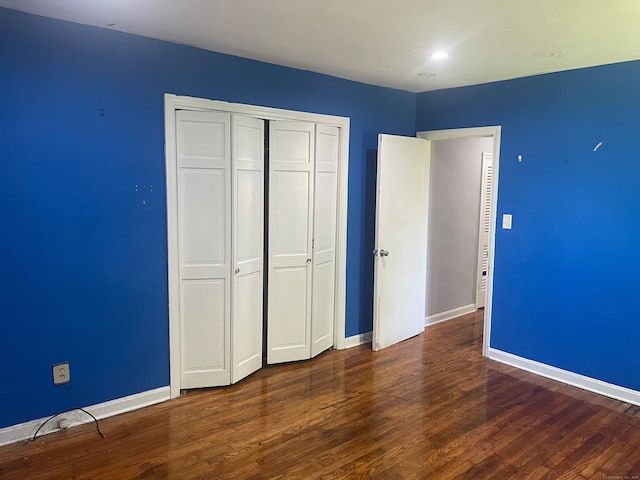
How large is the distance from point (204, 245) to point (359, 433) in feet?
5.40

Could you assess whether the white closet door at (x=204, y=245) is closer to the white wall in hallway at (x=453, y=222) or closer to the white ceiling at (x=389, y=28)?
the white ceiling at (x=389, y=28)

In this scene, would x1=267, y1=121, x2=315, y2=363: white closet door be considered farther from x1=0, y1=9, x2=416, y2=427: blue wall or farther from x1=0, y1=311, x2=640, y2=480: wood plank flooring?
x1=0, y1=9, x2=416, y2=427: blue wall

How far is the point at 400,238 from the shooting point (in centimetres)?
446

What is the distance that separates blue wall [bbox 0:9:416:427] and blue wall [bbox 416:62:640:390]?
2.37 meters

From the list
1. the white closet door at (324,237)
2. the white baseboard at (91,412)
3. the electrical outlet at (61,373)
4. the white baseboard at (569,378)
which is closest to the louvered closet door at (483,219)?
the white baseboard at (569,378)

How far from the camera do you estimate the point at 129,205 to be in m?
3.02

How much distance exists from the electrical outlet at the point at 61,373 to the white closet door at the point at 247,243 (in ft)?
3.61

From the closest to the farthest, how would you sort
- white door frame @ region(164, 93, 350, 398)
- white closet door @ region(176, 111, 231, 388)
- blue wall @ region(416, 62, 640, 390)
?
white door frame @ region(164, 93, 350, 398)
white closet door @ region(176, 111, 231, 388)
blue wall @ region(416, 62, 640, 390)

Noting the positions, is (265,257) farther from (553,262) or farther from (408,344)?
(553,262)

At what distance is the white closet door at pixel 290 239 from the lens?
12.3 feet

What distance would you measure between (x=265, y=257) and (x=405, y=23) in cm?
205

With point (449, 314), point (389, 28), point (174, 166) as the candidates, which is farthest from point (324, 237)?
point (449, 314)

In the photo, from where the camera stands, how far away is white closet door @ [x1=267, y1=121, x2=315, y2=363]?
3746 mm

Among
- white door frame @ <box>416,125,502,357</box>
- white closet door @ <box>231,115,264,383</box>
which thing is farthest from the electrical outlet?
white door frame @ <box>416,125,502,357</box>
